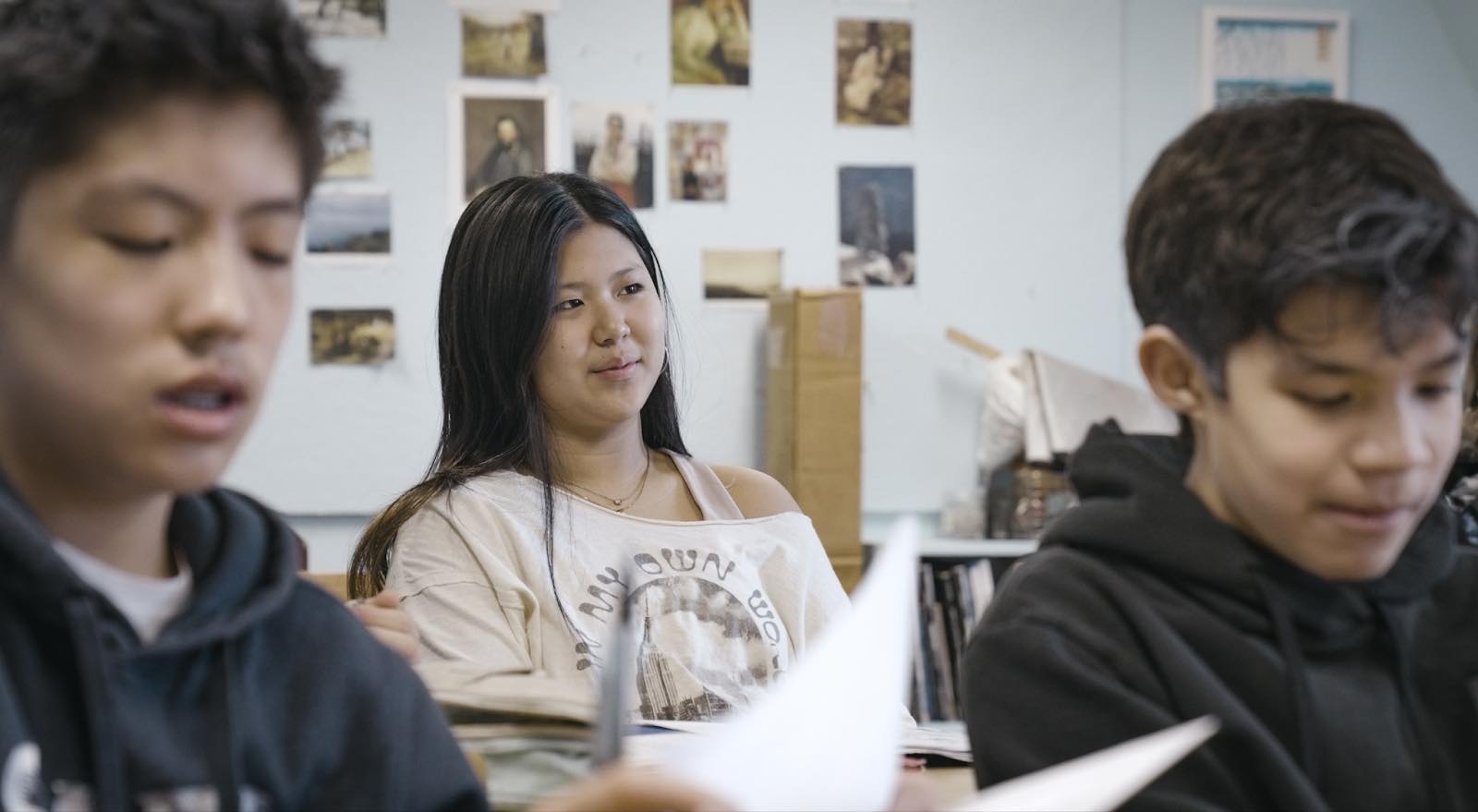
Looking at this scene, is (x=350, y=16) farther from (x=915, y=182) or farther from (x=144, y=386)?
(x=144, y=386)

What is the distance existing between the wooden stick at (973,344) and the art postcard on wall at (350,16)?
5.16 feet

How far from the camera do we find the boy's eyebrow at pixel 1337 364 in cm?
95

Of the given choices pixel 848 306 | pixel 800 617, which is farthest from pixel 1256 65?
pixel 800 617

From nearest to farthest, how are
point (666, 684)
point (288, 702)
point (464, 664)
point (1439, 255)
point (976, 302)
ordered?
1. point (288, 702)
2. point (1439, 255)
3. point (464, 664)
4. point (666, 684)
5. point (976, 302)

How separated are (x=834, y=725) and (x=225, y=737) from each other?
1.13ft

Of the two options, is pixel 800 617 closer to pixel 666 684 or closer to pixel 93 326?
pixel 666 684

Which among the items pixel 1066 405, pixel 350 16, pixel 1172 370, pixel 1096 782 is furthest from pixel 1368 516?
pixel 350 16

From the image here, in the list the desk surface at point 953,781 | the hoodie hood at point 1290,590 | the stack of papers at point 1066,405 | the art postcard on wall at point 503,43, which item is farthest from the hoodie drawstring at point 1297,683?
the art postcard on wall at point 503,43

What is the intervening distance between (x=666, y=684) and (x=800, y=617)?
0.74 ft

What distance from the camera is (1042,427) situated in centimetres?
362

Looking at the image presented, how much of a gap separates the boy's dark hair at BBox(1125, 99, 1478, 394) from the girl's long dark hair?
929 millimetres

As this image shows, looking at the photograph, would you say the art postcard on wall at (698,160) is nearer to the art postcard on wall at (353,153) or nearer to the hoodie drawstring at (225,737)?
the art postcard on wall at (353,153)

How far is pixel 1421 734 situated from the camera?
1.03m

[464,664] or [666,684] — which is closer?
[464,664]
